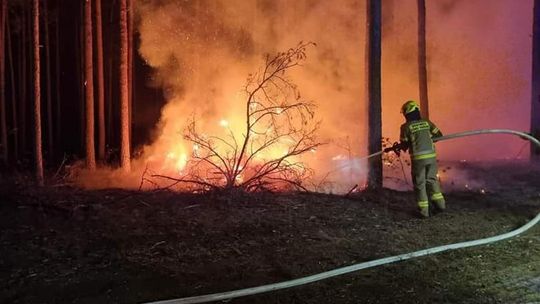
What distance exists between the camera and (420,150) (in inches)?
324

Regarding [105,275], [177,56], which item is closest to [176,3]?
[177,56]

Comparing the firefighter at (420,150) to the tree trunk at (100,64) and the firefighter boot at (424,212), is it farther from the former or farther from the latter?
the tree trunk at (100,64)

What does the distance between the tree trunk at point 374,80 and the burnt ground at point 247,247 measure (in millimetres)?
1122

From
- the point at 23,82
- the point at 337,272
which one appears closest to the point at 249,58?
the point at 337,272

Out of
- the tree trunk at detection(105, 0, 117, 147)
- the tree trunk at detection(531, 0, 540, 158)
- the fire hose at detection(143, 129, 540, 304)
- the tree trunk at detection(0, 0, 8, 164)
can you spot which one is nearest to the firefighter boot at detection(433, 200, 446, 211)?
the fire hose at detection(143, 129, 540, 304)

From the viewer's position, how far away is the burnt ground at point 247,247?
205 inches

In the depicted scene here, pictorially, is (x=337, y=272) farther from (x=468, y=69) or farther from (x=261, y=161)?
(x=468, y=69)

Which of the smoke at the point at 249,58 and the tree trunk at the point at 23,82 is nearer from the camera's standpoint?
the smoke at the point at 249,58

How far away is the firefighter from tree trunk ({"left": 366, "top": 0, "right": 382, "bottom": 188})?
1905 millimetres

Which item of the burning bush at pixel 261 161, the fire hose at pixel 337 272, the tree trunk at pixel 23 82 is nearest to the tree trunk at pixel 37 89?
the burning bush at pixel 261 161

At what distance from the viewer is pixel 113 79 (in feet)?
75.8

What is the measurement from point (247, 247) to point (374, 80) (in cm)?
517

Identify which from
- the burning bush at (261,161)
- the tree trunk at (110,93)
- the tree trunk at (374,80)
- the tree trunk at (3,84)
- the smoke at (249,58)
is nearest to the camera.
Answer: the burning bush at (261,161)

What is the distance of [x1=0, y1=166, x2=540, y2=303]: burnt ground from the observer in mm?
5215
